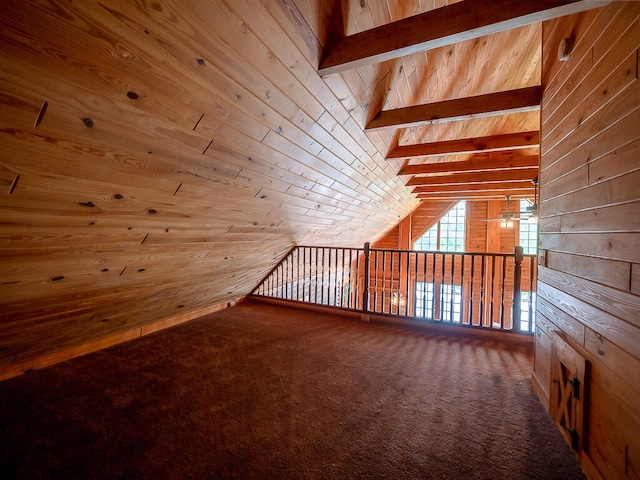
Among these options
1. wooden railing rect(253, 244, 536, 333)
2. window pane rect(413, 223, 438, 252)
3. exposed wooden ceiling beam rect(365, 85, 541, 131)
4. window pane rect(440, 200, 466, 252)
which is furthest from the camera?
window pane rect(413, 223, 438, 252)

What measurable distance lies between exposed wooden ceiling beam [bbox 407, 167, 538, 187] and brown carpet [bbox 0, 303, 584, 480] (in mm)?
2495

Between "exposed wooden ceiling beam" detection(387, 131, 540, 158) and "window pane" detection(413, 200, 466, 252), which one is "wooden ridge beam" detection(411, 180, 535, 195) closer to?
"exposed wooden ceiling beam" detection(387, 131, 540, 158)

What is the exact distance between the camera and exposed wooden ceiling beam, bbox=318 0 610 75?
1099mm

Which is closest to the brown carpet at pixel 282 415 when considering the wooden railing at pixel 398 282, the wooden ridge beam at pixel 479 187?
the wooden railing at pixel 398 282

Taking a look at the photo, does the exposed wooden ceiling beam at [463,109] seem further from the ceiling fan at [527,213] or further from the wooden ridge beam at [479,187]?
the wooden ridge beam at [479,187]

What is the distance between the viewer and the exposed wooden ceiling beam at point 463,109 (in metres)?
1.92

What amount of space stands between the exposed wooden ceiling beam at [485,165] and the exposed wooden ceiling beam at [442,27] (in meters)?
2.48

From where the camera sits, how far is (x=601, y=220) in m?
1.10

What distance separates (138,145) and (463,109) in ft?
7.36

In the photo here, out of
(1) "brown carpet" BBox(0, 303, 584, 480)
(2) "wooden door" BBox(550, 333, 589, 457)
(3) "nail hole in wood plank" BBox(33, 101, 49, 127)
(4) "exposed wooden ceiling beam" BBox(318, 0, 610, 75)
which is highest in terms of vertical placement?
(4) "exposed wooden ceiling beam" BBox(318, 0, 610, 75)

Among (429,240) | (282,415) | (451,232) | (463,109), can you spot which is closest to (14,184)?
(282,415)

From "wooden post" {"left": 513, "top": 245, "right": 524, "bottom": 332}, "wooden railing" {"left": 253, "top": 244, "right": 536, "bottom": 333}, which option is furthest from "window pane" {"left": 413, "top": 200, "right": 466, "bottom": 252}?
"wooden post" {"left": 513, "top": 245, "right": 524, "bottom": 332}

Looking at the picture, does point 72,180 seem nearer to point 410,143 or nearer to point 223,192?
point 223,192

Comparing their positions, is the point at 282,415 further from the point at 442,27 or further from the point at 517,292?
the point at 517,292
